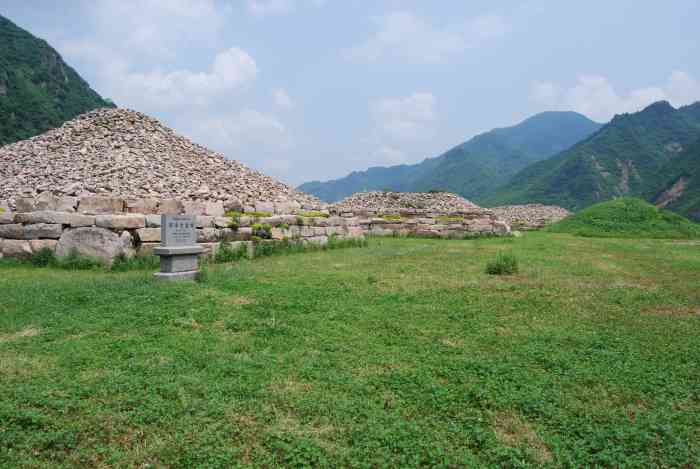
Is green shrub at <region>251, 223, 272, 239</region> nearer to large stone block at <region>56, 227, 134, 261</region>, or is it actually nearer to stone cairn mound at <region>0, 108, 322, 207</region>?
stone cairn mound at <region>0, 108, 322, 207</region>

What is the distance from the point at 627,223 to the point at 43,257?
22439mm

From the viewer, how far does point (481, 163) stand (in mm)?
97312

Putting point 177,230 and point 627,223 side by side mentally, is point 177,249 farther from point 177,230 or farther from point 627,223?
point 627,223

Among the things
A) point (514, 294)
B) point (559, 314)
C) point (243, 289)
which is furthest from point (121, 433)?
point (514, 294)

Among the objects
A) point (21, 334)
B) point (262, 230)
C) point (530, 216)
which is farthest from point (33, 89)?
point (21, 334)

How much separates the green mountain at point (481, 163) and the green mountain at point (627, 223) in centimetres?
4840

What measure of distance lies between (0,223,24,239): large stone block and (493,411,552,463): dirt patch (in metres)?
10.5

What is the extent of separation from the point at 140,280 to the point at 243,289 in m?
1.81

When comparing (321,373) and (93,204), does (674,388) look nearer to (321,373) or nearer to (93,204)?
(321,373)

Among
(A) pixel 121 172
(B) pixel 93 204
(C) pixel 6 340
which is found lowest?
(C) pixel 6 340

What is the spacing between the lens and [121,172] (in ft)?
42.3

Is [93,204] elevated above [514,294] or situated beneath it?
elevated above

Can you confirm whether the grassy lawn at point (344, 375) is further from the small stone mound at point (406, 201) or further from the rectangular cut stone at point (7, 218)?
the small stone mound at point (406, 201)

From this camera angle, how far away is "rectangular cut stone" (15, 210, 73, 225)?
9.54 metres
